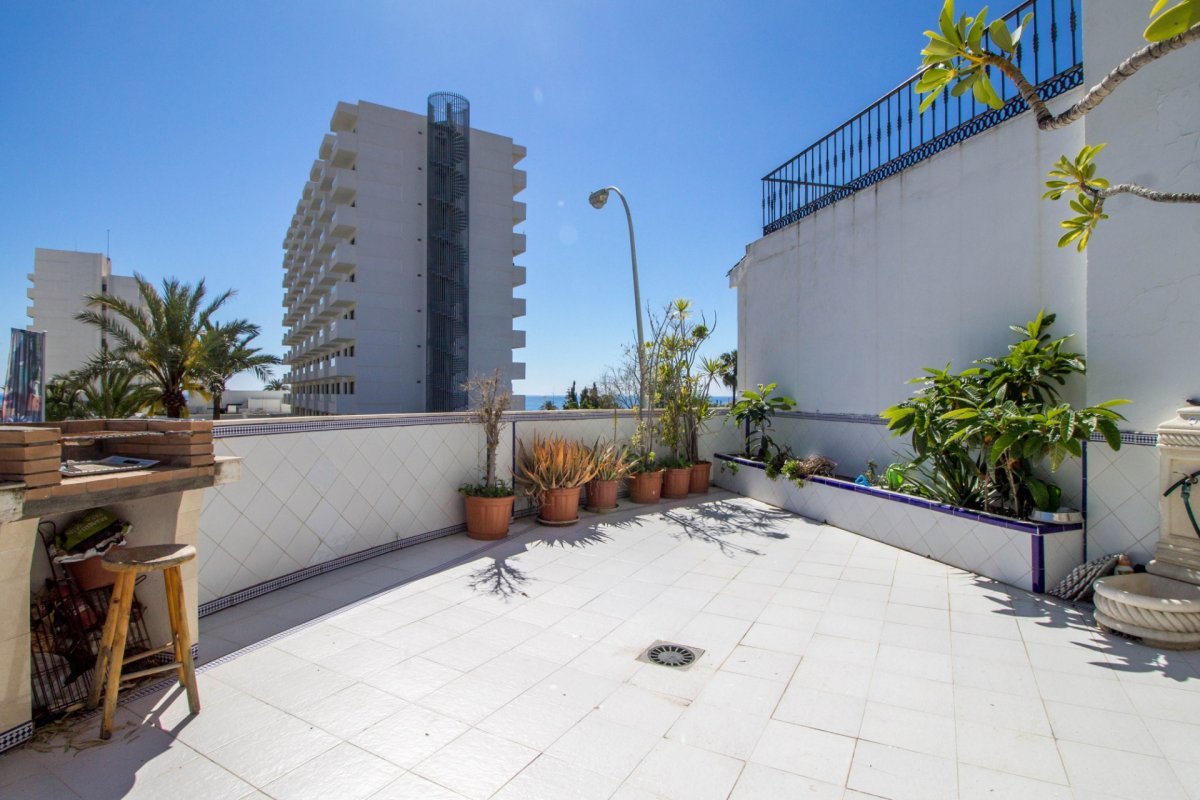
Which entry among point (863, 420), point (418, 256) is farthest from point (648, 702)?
point (418, 256)

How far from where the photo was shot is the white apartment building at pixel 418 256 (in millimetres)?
22891

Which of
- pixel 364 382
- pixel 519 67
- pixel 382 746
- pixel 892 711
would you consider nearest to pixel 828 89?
pixel 519 67

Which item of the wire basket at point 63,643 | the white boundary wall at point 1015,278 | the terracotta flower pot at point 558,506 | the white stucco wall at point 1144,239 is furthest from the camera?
the terracotta flower pot at point 558,506

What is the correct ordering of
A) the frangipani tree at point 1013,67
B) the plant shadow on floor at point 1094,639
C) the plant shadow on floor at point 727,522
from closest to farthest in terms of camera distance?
1. the frangipani tree at point 1013,67
2. the plant shadow on floor at point 1094,639
3. the plant shadow on floor at point 727,522

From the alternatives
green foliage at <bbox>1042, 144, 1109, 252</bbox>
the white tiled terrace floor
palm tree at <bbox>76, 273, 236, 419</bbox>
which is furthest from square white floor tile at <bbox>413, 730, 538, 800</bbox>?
palm tree at <bbox>76, 273, 236, 419</bbox>

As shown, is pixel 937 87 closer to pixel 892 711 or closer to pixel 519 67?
pixel 892 711

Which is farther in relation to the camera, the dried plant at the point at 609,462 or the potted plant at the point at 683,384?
the potted plant at the point at 683,384

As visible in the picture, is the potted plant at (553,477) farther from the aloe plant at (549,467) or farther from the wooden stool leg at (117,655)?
the wooden stool leg at (117,655)

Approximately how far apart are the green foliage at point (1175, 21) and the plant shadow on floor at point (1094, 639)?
124 inches

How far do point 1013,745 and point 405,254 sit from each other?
25.4m

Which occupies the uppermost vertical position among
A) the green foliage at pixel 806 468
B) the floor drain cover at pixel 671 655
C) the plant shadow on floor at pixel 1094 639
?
the green foliage at pixel 806 468

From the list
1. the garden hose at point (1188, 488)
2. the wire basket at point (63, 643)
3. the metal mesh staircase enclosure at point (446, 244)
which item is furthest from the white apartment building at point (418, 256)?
the garden hose at point (1188, 488)

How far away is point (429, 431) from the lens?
18.2 feet

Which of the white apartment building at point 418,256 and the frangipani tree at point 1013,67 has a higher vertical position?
the white apartment building at point 418,256
